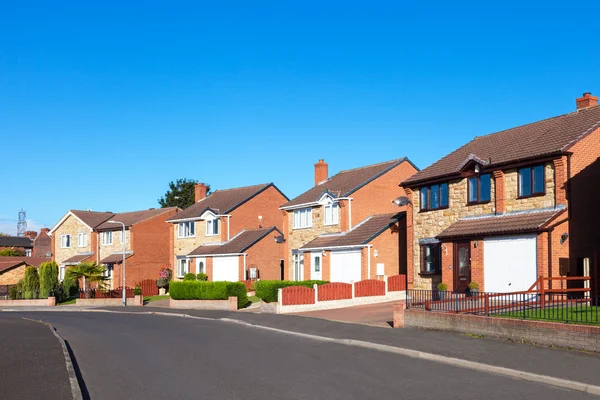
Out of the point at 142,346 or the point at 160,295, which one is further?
the point at 160,295

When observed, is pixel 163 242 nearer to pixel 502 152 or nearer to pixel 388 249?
pixel 388 249

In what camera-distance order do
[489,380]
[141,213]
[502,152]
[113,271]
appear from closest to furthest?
[489,380] → [502,152] → [113,271] → [141,213]

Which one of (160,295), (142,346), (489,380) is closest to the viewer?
(489,380)

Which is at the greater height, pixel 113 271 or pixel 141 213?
pixel 141 213

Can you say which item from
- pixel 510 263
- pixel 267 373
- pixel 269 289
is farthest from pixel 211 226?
pixel 267 373

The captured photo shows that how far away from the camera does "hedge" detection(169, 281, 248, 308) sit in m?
39.3

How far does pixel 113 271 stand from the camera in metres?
65.1

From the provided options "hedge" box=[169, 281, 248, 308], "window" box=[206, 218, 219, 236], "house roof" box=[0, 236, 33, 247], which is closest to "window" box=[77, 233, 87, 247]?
"window" box=[206, 218, 219, 236]

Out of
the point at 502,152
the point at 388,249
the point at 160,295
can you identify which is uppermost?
the point at 502,152

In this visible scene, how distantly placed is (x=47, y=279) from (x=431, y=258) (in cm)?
3643

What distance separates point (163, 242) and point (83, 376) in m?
52.4

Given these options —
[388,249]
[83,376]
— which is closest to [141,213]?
[388,249]

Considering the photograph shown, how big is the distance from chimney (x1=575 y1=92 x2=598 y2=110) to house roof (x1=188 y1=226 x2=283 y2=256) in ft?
88.5

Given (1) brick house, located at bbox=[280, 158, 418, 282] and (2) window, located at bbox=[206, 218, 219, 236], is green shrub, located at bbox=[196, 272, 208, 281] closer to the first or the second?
(2) window, located at bbox=[206, 218, 219, 236]
